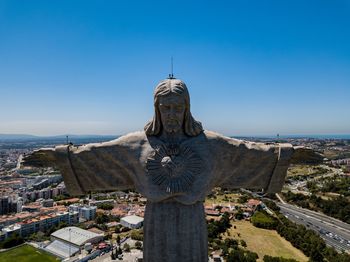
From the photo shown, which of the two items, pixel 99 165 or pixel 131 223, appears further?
pixel 131 223

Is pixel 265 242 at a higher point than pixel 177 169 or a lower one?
lower

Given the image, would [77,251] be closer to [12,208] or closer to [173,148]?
[12,208]

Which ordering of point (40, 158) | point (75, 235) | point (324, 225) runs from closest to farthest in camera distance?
point (40, 158)
point (75, 235)
point (324, 225)

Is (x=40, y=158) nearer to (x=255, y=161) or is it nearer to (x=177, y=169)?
(x=177, y=169)

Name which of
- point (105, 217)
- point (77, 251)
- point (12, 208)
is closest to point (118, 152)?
point (77, 251)

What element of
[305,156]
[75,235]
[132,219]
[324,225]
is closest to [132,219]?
[132,219]

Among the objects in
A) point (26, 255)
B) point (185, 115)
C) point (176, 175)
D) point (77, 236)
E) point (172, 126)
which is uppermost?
point (185, 115)

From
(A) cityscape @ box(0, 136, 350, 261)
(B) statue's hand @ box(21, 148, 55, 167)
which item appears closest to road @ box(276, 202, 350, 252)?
(A) cityscape @ box(0, 136, 350, 261)

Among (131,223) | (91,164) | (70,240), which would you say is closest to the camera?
(91,164)
